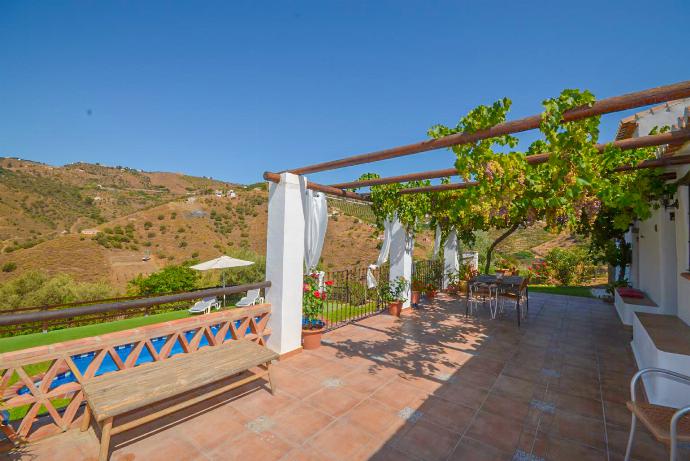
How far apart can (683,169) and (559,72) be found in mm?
2678

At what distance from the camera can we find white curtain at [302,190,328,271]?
450 cm

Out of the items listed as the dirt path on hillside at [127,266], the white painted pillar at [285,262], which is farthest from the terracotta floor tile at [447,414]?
the dirt path on hillside at [127,266]

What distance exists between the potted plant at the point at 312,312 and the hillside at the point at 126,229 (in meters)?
16.5

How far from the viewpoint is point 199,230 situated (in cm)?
3288

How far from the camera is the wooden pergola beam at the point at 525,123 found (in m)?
1.80

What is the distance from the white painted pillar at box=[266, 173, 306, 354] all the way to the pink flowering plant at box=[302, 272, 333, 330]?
1.04 feet

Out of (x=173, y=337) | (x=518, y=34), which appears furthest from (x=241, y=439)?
(x=518, y=34)

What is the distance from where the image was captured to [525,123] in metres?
2.37

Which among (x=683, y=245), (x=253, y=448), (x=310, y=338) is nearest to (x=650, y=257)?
(x=683, y=245)

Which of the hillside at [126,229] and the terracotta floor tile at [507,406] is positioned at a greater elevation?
the hillside at [126,229]

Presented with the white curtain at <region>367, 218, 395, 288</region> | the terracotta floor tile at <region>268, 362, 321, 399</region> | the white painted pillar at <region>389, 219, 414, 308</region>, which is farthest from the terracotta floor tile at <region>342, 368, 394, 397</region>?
the white painted pillar at <region>389, 219, 414, 308</region>

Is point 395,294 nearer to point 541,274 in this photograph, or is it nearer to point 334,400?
point 334,400

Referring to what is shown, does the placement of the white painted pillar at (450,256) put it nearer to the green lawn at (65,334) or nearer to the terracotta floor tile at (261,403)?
the terracotta floor tile at (261,403)

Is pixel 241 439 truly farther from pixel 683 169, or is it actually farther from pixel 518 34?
pixel 518 34
